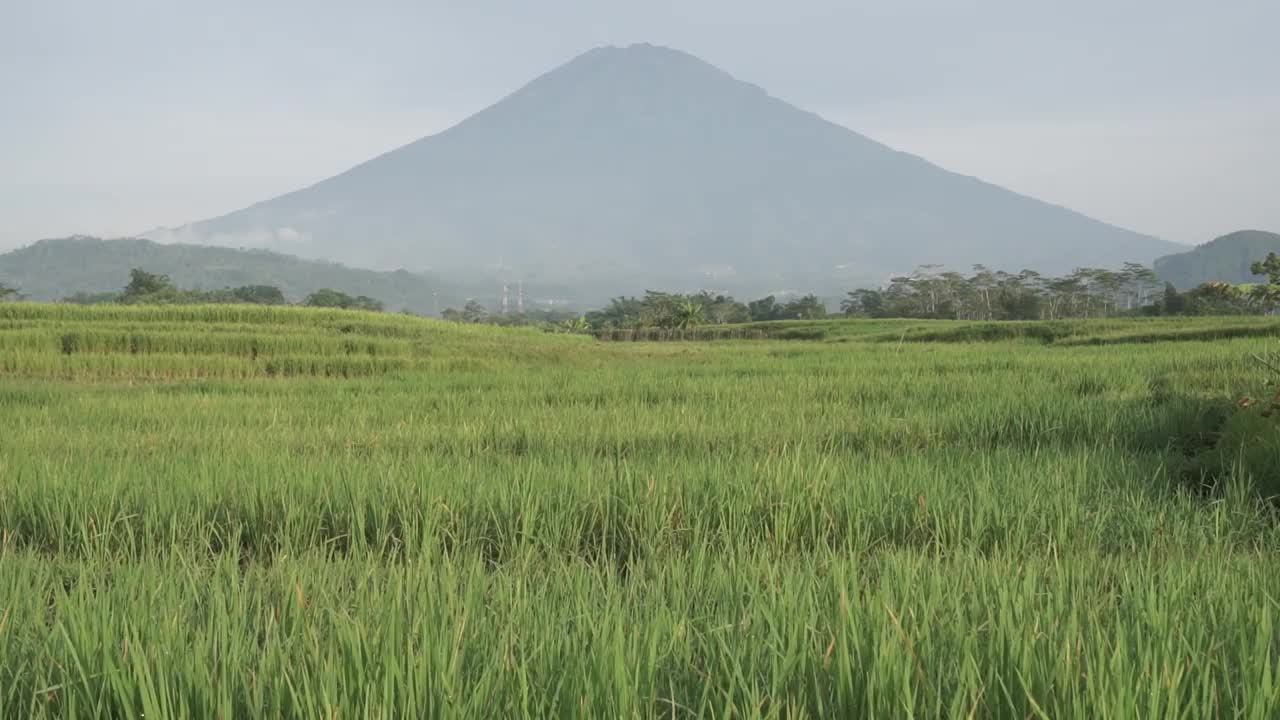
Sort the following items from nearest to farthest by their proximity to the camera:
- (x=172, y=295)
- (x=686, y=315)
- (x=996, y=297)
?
(x=686, y=315)
(x=172, y=295)
(x=996, y=297)

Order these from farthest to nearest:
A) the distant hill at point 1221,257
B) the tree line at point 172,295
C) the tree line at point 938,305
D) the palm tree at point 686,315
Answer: the distant hill at point 1221,257 → the tree line at point 172,295 → the tree line at point 938,305 → the palm tree at point 686,315

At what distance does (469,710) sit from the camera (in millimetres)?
1075

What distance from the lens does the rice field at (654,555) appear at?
1189mm

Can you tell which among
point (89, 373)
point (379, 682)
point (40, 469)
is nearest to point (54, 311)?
point (89, 373)

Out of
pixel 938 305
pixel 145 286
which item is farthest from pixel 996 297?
pixel 145 286

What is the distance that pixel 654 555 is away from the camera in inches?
84.4

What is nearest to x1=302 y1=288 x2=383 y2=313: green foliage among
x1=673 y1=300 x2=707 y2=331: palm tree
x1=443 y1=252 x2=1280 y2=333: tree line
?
x1=443 y1=252 x2=1280 y2=333: tree line

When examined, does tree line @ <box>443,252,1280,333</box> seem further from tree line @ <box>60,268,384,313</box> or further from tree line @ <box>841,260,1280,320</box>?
tree line @ <box>60,268,384,313</box>

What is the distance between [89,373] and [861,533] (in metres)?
12.6

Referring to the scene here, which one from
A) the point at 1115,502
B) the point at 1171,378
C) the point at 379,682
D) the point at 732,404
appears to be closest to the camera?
the point at 379,682

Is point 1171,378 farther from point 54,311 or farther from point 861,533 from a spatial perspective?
point 54,311

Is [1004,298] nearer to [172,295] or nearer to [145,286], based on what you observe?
[172,295]

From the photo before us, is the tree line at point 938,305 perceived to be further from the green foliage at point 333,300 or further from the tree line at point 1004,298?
the green foliage at point 333,300

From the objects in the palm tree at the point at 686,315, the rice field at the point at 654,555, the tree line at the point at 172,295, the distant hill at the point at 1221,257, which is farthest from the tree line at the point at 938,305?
the distant hill at the point at 1221,257
